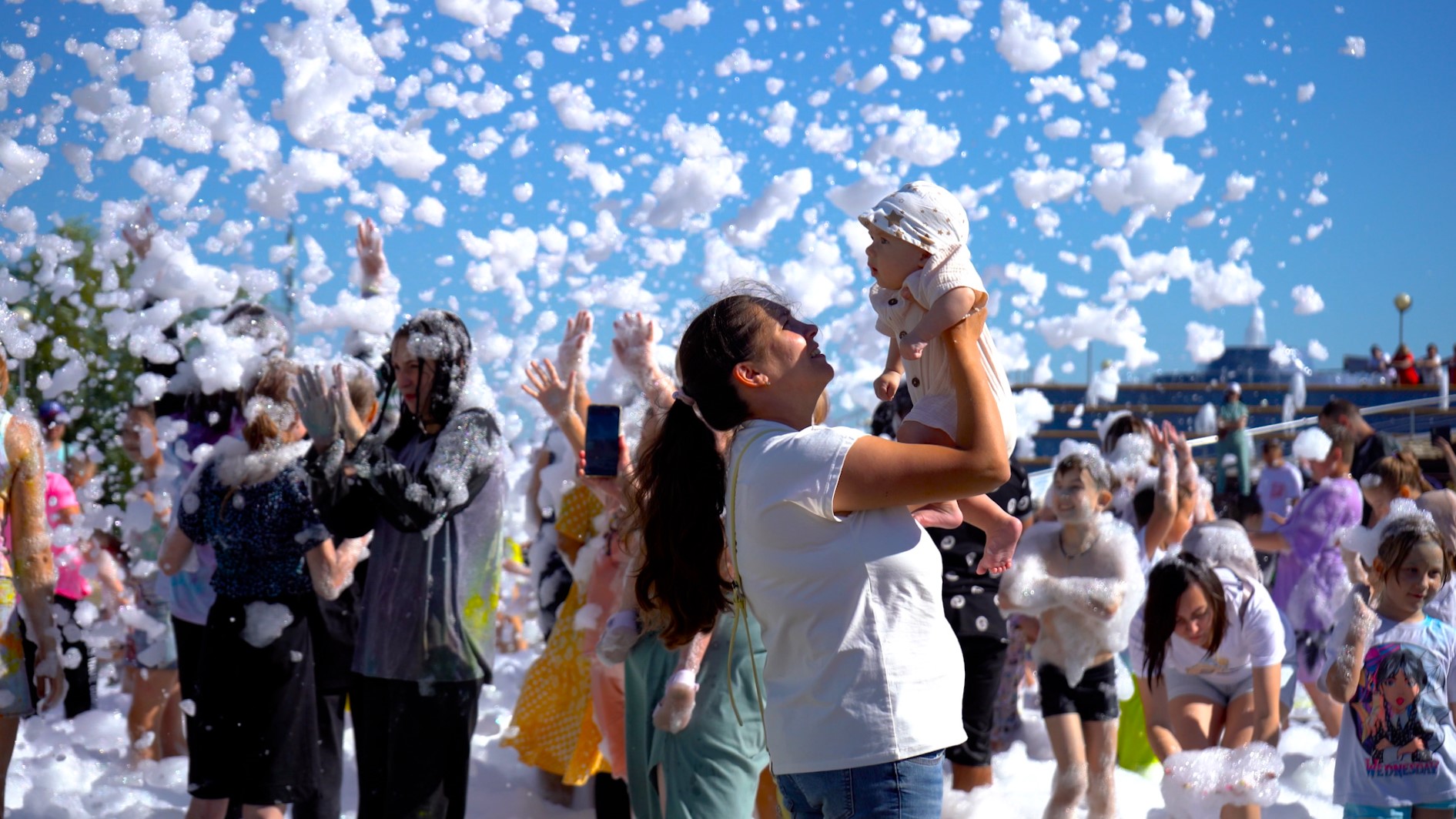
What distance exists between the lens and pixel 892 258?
228 cm

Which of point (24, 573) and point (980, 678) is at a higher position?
point (24, 573)

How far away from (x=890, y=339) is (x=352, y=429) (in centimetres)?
222

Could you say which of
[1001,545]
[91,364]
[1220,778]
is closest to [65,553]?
[1220,778]

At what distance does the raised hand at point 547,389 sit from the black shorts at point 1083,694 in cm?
205

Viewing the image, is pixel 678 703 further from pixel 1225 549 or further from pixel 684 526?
pixel 1225 549

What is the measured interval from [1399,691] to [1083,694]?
1.22 m

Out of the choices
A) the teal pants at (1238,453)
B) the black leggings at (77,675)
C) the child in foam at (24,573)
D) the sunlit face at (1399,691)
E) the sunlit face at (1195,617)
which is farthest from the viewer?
the teal pants at (1238,453)

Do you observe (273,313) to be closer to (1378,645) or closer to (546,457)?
(546,457)

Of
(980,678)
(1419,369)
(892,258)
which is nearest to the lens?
(892,258)

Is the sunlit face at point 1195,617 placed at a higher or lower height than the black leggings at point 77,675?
higher

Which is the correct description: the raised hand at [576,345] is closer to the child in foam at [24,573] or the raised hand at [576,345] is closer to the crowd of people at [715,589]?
the crowd of people at [715,589]

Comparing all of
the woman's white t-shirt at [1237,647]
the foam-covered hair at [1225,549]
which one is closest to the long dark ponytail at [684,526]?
the woman's white t-shirt at [1237,647]

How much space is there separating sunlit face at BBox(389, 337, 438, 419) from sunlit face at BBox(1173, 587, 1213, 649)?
273 cm

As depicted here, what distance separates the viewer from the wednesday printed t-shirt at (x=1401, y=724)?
3793 millimetres
